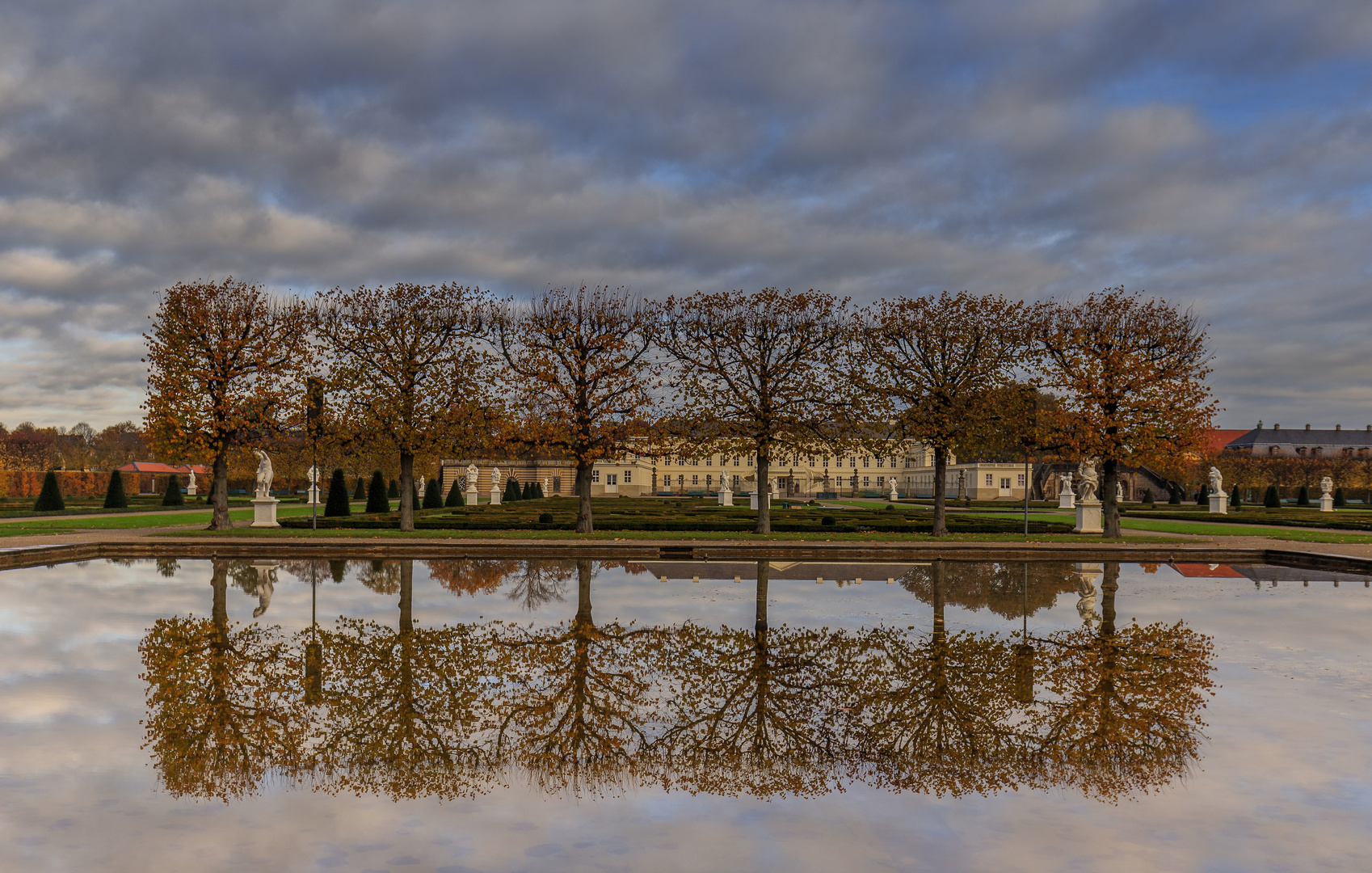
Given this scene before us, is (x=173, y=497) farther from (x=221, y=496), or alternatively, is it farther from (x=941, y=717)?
(x=941, y=717)

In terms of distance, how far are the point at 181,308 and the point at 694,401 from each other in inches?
580

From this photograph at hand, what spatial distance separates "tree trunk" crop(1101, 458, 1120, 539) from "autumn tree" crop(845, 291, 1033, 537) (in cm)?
315

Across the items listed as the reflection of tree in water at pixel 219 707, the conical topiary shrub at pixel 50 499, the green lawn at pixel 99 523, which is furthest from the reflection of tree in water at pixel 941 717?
the conical topiary shrub at pixel 50 499

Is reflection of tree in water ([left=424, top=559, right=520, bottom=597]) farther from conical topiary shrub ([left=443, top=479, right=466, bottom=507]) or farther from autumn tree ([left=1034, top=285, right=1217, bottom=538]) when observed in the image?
conical topiary shrub ([left=443, top=479, right=466, bottom=507])

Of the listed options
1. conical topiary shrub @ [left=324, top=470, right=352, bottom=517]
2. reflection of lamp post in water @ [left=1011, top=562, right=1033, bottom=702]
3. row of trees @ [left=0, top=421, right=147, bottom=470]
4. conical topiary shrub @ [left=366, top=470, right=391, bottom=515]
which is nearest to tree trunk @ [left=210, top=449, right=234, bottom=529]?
conical topiary shrub @ [left=324, top=470, right=352, bottom=517]

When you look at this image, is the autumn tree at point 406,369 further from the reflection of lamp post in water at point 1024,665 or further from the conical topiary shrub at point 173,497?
the conical topiary shrub at point 173,497

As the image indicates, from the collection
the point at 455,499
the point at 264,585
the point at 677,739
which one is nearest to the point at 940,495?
the point at 264,585

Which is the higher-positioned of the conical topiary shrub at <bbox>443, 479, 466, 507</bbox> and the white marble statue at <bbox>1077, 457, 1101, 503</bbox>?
the white marble statue at <bbox>1077, 457, 1101, 503</bbox>

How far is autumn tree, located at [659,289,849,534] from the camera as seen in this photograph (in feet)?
81.0

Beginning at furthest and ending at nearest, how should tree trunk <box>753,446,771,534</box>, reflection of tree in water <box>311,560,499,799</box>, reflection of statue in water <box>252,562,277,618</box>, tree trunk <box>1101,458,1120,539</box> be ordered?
tree trunk <box>1101,458,1120,539</box> < tree trunk <box>753,446,771,534</box> < reflection of statue in water <box>252,562,277,618</box> < reflection of tree in water <box>311,560,499,799</box>

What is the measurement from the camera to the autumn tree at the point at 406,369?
24688 millimetres

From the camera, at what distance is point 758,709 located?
6383 millimetres

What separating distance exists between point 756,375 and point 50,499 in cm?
3056

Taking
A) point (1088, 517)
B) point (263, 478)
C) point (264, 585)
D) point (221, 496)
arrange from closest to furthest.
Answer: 1. point (264, 585)
2. point (221, 496)
3. point (263, 478)
4. point (1088, 517)
